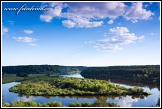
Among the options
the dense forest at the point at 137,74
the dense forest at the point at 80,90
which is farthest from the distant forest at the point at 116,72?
the dense forest at the point at 80,90

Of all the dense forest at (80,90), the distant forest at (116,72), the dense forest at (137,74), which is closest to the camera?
the dense forest at (80,90)

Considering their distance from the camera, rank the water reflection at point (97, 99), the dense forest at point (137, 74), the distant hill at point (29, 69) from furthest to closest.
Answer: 1. the distant hill at point (29, 69)
2. the dense forest at point (137, 74)
3. the water reflection at point (97, 99)

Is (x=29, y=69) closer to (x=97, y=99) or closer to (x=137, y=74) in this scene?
(x=137, y=74)

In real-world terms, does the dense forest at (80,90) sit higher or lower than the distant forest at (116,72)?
lower

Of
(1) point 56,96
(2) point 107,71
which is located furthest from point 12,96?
(2) point 107,71

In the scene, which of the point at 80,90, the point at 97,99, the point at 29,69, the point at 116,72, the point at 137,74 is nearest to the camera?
the point at 97,99

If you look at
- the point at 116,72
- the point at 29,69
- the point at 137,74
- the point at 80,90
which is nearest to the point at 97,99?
the point at 80,90

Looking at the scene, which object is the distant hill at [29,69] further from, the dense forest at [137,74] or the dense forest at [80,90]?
the dense forest at [80,90]

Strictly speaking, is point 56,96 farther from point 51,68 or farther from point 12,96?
point 51,68

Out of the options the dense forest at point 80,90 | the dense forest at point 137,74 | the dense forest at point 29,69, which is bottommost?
the dense forest at point 80,90

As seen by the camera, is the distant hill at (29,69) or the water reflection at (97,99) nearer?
the water reflection at (97,99)

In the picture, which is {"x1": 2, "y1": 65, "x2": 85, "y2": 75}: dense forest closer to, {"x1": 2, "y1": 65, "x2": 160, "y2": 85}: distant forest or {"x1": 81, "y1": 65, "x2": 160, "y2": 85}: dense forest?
{"x1": 2, "y1": 65, "x2": 160, "y2": 85}: distant forest
